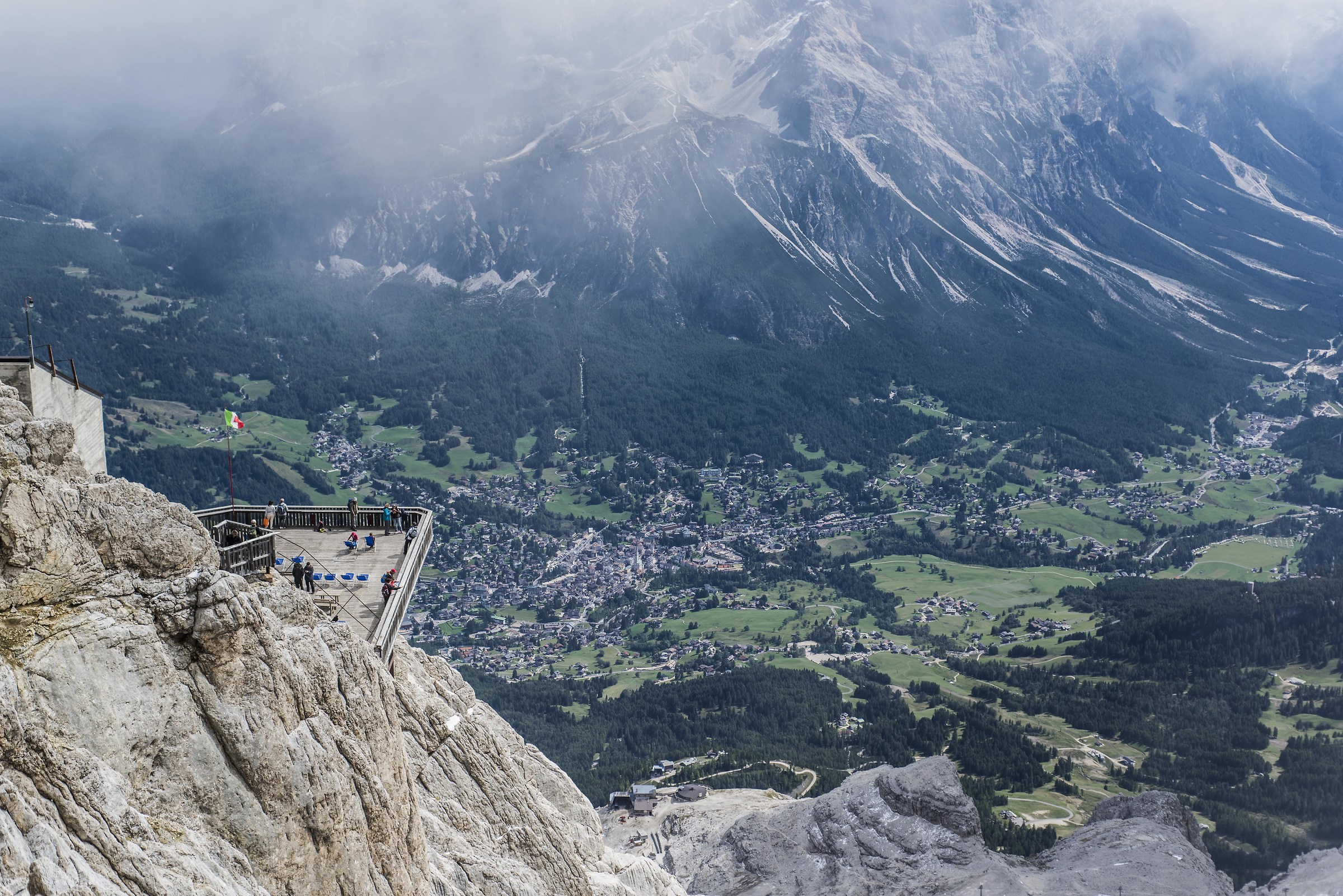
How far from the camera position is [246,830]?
27250 mm

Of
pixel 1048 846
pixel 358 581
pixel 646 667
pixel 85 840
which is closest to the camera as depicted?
pixel 85 840

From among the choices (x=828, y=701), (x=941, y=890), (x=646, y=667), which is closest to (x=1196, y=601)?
(x=828, y=701)

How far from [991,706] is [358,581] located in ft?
437

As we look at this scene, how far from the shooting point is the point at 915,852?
8056 cm

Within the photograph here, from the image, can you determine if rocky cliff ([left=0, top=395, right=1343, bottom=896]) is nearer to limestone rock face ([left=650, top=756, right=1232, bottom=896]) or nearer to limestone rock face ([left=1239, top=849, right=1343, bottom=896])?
limestone rock face ([left=650, top=756, right=1232, bottom=896])

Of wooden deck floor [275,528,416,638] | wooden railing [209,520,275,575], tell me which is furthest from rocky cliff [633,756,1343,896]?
wooden railing [209,520,275,575]

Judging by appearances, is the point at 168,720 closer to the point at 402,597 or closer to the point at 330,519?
the point at 402,597

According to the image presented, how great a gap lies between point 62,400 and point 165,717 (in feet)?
43.0

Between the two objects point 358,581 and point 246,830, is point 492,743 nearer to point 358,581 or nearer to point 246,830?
point 358,581

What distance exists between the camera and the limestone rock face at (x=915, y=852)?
77.4m

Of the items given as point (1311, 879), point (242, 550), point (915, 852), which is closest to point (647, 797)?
point (915, 852)

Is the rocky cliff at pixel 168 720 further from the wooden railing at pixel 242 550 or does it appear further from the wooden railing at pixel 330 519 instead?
the wooden railing at pixel 330 519

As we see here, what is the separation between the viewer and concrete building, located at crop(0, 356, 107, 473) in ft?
106

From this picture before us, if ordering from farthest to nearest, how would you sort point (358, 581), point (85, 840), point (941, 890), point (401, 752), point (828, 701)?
point (828, 701)
point (941, 890)
point (358, 581)
point (401, 752)
point (85, 840)
